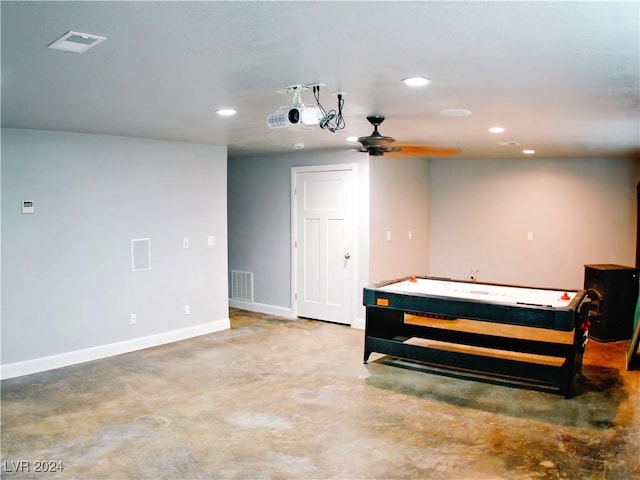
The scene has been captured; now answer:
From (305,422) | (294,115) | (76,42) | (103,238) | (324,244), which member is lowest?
(305,422)

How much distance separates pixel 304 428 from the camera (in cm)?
384

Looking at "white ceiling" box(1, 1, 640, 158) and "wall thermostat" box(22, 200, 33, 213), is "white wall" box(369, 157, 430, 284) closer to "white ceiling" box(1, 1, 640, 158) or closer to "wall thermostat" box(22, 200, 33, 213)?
"white ceiling" box(1, 1, 640, 158)

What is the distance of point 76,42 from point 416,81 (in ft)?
5.53

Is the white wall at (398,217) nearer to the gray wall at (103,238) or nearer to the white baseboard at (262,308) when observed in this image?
the white baseboard at (262,308)

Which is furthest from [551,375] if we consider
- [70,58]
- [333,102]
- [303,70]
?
[70,58]

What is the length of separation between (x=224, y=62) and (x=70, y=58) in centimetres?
70

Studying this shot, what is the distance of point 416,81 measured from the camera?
2.88m

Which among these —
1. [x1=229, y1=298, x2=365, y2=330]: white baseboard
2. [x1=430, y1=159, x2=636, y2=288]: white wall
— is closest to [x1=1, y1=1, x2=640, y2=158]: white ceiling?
[x1=430, y1=159, x2=636, y2=288]: white wall

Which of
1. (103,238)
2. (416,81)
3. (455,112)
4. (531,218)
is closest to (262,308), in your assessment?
(103,238)

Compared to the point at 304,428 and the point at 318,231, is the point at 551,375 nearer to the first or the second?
the point at 304,428

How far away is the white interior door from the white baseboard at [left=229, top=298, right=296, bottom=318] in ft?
0.62

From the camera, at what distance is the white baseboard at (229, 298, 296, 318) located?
7.54 metres

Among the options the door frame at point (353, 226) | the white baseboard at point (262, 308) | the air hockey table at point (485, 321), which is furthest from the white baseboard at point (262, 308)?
the air hockey table at point (485, 321)

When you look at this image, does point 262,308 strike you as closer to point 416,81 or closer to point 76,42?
point 416,81
